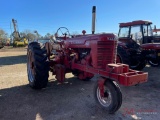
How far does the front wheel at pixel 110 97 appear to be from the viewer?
337 centimetres

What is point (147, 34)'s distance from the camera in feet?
29.9

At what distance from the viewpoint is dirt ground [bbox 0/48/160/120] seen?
353cm

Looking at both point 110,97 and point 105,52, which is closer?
point 110,97

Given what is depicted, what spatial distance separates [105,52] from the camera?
3.79 m

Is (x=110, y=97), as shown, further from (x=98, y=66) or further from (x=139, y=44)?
(x=139, y=44)

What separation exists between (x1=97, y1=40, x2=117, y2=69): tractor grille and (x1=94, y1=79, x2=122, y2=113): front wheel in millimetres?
415

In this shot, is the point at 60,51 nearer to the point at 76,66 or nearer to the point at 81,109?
the point at 76,66

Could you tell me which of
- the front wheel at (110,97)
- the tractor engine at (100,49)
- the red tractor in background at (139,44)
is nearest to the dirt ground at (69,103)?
the front wheel at (110,97)

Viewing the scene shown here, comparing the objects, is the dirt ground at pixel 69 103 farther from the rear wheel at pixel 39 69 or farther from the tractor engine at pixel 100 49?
the tractor engine at pixel 100 49

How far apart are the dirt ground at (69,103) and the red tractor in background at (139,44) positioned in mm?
2104

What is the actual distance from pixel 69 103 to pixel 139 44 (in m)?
5.98

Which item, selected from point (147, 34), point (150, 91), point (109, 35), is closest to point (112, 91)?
point (109, 35)

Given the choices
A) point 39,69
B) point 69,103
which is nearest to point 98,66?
point 69,103

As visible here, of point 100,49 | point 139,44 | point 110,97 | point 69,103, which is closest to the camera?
point 110,97
